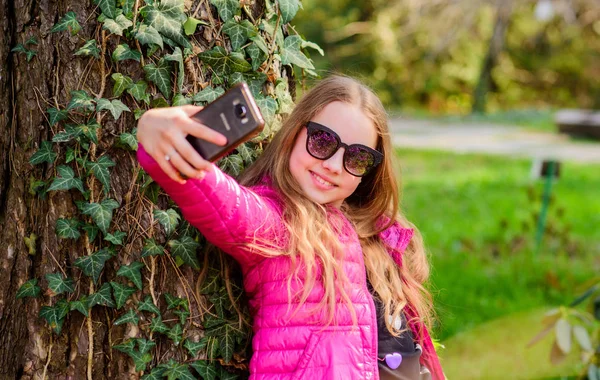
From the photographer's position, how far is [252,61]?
2.05 meters

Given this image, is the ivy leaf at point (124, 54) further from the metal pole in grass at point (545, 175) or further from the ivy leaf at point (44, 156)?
the metal pole in grass at point (545, 175)

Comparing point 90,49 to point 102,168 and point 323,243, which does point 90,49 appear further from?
point 323,243

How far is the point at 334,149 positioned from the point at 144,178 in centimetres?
52

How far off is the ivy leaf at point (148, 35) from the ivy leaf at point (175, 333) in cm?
75

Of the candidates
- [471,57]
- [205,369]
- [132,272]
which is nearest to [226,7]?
[132,272]

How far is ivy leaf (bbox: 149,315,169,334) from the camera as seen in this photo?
6.32 ft

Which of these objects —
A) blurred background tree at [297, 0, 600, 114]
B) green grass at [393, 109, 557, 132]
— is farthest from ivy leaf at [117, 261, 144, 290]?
blurred background tree at [297, 0, 600, 114]

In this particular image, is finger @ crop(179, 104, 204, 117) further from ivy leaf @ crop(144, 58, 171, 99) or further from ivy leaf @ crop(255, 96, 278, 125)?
ivy leaf @ crop(255, 96, 278, 125)

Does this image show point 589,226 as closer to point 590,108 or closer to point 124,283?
point 124,283

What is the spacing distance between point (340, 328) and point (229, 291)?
34 cm

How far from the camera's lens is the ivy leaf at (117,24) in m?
1.80

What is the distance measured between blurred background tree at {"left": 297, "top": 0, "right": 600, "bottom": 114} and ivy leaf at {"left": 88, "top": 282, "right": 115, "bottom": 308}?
13.5 meters

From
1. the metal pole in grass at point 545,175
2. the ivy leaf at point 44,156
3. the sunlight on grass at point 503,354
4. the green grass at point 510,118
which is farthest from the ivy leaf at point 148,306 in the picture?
the green grass at point 510,118

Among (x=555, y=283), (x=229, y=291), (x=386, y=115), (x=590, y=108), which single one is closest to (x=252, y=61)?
(x=386, y=115)
